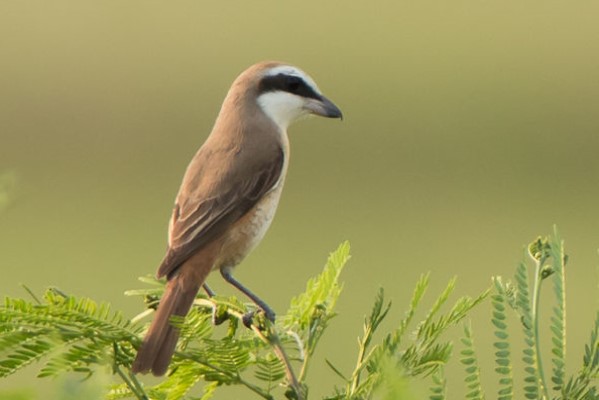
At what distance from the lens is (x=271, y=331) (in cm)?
134

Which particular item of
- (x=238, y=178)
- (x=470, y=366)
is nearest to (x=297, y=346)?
(x=470, y=366)

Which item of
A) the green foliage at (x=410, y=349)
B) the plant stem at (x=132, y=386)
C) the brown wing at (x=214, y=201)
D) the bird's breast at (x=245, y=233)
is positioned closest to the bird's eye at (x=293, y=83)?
the brown wing at (x=214, y=201)

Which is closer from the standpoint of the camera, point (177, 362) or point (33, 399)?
point (33, 399)

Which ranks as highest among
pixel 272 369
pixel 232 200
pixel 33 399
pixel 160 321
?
pixel 33 399

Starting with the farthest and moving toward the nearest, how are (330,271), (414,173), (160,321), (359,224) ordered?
1. (414,173)
2. (359,224)
3. (160,321)
4. (330,271)

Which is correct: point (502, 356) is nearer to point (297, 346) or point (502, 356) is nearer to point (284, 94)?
point (297, 346)

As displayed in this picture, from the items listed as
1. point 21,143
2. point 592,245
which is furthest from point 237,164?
point 21,143

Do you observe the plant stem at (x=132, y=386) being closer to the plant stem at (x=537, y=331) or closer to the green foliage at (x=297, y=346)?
the green foliage at (x=297, y=346)

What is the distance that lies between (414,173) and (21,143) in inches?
147

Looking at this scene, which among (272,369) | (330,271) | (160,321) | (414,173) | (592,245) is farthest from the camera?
(414,173)

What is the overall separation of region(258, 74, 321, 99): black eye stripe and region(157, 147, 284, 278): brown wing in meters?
0.33

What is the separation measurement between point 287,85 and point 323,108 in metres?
0.12

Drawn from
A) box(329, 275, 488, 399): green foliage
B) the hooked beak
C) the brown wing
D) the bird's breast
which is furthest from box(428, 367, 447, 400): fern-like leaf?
the hooked beak

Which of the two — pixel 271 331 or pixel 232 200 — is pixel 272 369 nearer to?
pixel 271 331
